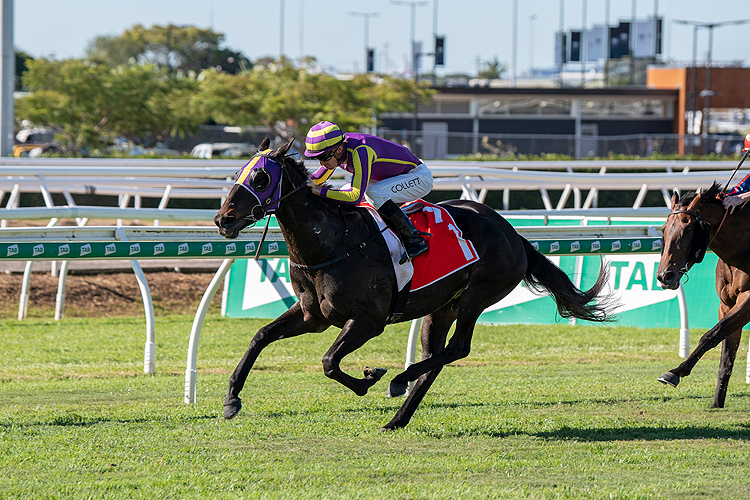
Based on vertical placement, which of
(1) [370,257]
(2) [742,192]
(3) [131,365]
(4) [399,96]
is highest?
(4) [399,96]

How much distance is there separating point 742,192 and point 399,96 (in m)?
28.5

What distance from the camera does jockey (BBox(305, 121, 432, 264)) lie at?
4.66 m

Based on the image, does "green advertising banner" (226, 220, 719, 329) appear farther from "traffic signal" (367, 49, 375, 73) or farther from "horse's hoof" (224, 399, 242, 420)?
"traffic signal" (367, 49, 375, 73)

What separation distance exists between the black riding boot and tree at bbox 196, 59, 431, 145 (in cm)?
2522

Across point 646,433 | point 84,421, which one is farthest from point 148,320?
point 646,433

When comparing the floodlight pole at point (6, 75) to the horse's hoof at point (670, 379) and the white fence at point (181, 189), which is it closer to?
the white fence at point (181, 189)

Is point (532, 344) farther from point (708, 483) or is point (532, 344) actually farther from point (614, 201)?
point (614, 201)

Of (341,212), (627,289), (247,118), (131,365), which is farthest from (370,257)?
(247,118)

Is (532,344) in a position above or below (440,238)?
below

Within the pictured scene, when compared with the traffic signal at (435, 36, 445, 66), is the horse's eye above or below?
below

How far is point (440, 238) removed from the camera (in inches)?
201

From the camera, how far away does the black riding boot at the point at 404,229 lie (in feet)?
16.2

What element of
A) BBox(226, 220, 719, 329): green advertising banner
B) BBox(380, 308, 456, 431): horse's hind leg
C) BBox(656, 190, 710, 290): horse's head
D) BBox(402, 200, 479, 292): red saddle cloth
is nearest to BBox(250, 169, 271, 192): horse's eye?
BBox(402, 200, 479, 292): red saddle cloth

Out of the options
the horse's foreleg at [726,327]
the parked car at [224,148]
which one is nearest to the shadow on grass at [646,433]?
the horse's foreleg at [726,327]
